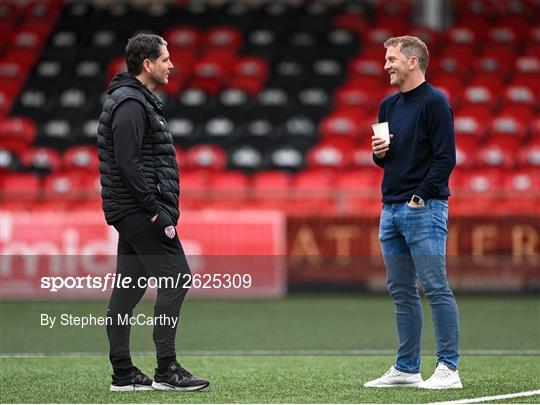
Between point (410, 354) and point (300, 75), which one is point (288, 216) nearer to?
point (300, 75)

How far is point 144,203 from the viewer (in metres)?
6.49

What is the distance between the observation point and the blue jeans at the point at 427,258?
6770 millimetres

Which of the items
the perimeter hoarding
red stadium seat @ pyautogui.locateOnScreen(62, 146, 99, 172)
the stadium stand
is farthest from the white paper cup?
red stadium seat @ pyautogui.locateOnScreen(62, 146, 99, 172)

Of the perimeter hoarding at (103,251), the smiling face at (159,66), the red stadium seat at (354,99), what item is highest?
the red stadium seat at (354,99)

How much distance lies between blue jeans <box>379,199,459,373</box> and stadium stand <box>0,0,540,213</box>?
8.24 metres

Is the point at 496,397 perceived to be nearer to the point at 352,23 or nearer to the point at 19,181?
the point at 19,181

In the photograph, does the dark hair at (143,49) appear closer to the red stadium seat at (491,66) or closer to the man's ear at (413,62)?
the man's ear at (413,62)

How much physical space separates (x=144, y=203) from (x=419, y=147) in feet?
5.24

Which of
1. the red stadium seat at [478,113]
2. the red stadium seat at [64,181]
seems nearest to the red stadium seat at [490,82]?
the red stadium seat at [478,113]

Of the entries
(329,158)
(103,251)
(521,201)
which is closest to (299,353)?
(103,251)

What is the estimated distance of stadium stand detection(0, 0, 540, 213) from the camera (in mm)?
17594

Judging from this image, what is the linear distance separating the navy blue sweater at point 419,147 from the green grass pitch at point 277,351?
116 cm

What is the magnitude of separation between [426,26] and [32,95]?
7.36m

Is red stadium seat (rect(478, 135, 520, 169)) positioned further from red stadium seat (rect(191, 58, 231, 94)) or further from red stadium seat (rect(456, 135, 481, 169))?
red stadium seat (rect(191, 58, 231, 94))
